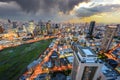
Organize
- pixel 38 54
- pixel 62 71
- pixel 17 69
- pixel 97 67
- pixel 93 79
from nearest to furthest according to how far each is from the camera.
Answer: pixel 97 67 → pixel 93 79 → pixel 62 71 → pixel 17 69 → pixel 38 54

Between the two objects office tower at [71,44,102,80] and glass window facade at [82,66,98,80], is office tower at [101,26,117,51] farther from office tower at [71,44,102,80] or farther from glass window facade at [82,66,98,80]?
glass window facade at [82,66,98,80]

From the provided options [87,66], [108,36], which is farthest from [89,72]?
[108,36]

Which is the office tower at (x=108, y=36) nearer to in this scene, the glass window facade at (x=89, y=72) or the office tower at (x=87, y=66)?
the office tower at (x=87, y=66)

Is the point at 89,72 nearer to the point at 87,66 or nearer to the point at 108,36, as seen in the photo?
the point at 87,66

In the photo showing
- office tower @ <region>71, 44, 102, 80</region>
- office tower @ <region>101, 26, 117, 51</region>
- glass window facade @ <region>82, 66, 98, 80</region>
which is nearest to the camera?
office tower @ <region>71, 44, 102, 80</region>

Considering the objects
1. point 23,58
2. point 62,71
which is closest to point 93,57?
point 62,71

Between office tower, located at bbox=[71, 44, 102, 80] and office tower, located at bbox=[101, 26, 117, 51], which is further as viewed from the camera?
office tower, located at bbox=[101, 26, 117, 51]

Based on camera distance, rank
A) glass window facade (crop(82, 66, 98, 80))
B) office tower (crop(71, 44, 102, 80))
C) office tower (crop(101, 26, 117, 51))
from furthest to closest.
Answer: office tower (crop(101, 26, 117, 51)) < glass window facade (crop(82, 66, 98, 80)) < office tower (crop(71, 44, 102, 80))

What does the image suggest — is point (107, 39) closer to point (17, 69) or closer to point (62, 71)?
point (62, 71)

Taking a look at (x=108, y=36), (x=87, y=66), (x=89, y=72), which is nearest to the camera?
(x=87, y=66)

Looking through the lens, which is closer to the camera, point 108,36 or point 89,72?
point 89,72

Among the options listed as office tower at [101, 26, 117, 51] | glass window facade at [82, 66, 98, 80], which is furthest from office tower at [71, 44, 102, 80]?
office tower at [101, 26, 117, 51]
